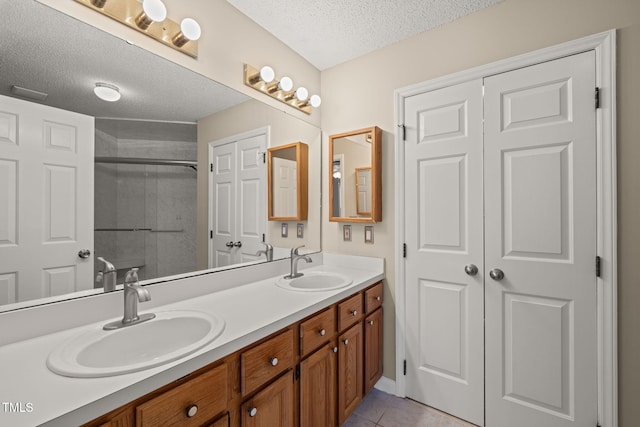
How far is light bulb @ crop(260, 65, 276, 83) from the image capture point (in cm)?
177

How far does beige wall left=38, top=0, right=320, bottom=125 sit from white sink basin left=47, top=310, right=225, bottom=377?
3.87 feet

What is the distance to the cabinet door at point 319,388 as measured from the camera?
1.26 meters

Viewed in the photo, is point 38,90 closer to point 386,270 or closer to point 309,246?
point 309,246

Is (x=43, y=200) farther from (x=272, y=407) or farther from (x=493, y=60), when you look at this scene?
(x=493, y=60)

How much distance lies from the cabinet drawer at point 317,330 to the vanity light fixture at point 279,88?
4.58 feet

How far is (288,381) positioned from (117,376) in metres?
0.65

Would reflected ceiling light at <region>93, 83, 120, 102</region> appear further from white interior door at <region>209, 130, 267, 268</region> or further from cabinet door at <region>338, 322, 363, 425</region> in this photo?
cabinet door at <region>338, 322, 363, 425</region>

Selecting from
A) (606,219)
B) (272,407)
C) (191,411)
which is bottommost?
(272,407)

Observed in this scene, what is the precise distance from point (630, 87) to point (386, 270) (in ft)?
4.92

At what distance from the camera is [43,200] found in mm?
1001

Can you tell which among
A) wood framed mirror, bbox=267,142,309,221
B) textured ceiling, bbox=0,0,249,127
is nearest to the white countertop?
wood framed mirror, bbox=267,142,309,221

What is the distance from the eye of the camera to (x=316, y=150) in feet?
7.53

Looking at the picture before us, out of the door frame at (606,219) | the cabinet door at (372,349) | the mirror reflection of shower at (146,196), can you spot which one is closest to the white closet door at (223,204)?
the mirror reflection of shower at (146,196)

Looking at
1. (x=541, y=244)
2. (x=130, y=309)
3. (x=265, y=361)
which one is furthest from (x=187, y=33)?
(x=541, y=244)
